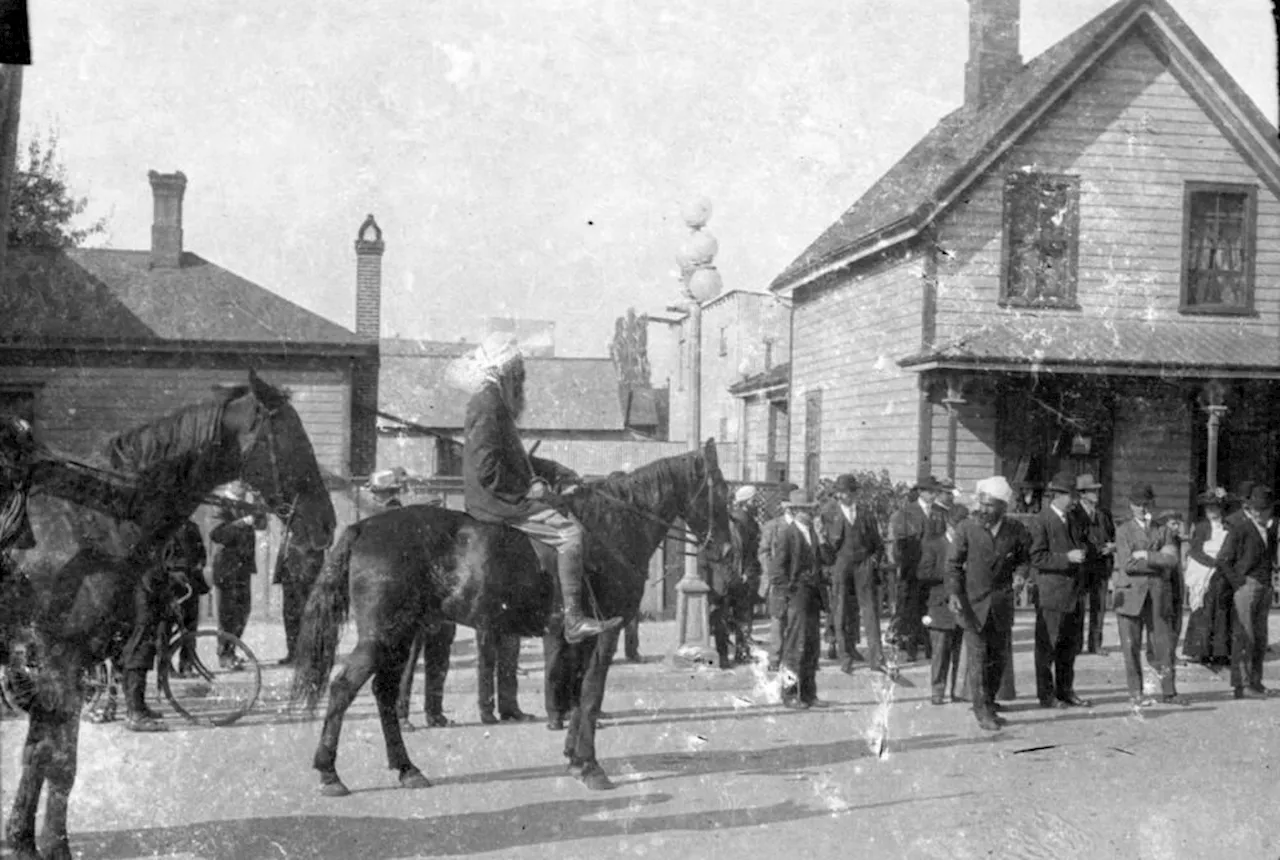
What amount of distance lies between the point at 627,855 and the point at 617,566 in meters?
2.52

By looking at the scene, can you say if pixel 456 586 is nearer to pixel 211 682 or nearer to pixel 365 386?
pixel 211 682

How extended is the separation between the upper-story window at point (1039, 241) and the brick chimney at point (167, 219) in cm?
1108

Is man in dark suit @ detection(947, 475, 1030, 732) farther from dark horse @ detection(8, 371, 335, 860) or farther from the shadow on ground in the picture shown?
dark horse @ detection(8, 371, 335, 860)

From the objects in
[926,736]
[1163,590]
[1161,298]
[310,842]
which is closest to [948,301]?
[1161,298]

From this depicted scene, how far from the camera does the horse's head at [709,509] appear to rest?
8539mm

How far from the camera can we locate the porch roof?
16.1 m

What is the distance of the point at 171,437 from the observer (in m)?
5.71

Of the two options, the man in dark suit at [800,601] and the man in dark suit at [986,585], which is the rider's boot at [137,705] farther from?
the man in dark suit at [986,585]

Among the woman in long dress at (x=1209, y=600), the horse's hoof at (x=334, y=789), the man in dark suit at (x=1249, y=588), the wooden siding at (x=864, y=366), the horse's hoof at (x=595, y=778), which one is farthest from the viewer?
the wooden siding at (x=864, y=366)


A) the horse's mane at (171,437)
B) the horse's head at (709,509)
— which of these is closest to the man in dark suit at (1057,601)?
the horse's head at (709,509)

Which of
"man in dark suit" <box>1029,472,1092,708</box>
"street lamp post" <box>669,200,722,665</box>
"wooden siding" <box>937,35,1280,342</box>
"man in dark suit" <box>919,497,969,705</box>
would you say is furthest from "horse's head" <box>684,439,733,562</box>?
"wooden siding" <box>937,35,1280,342</box>

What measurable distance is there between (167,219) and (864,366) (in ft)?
38.7

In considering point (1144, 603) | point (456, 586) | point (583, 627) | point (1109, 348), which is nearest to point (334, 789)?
point (456, 586)

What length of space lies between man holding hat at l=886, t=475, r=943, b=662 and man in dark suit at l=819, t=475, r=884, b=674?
549mm
